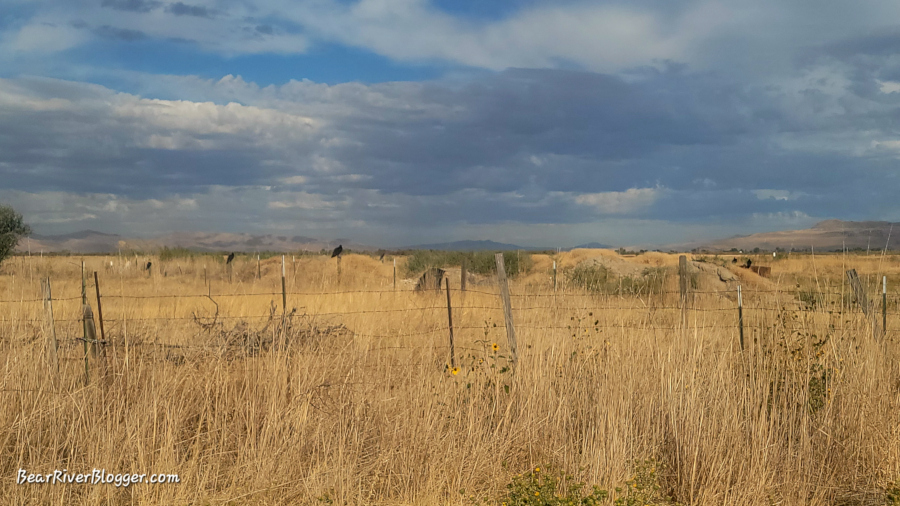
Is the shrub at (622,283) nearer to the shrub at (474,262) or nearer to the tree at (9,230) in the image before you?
the shrub at (474,262)

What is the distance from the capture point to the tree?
100 feet

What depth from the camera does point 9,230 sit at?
32.1 metres

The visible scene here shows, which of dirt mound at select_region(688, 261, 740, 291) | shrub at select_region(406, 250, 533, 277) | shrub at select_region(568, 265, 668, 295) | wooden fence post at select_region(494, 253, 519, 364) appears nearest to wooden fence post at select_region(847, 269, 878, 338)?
shrub at select_region(568, 265, 668, 295)

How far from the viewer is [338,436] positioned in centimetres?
512

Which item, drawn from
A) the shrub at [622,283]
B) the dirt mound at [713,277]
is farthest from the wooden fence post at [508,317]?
the dirt mound at [713,277]

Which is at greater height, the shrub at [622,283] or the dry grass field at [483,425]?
the shrub at [622,283]

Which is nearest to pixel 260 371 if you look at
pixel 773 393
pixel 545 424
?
pixel 545 424

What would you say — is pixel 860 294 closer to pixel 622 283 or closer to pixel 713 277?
pixel 622 283

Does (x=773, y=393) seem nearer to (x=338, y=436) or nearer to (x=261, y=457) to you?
(x=338, y=436)

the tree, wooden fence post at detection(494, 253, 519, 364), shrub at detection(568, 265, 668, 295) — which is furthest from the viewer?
the tree

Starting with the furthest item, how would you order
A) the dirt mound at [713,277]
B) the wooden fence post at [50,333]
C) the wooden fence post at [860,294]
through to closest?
the dirt mound at [713,277], the wooden fence post at [860,294], the wooden fence post at [50,333]

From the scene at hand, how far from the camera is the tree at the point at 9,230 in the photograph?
1206 inches

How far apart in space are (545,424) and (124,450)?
11.2 feet

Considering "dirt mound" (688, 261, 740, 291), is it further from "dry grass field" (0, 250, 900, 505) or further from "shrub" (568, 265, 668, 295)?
"dry grass field" (0, 250, 900, 505)
